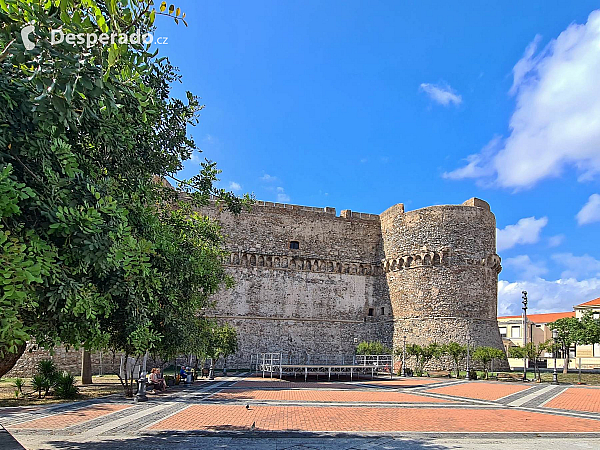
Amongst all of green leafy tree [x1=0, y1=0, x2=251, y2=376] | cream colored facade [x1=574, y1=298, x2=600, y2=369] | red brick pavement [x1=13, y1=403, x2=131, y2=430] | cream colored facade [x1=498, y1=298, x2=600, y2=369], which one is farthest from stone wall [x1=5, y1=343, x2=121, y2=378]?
cream colored facade [x1=574, y1=298, x2=600, y2=369]

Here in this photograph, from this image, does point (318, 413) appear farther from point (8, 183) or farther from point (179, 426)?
point (8, 183)

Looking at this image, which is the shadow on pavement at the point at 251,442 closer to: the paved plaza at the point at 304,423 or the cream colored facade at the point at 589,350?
the paved plaza at the point at 304,423

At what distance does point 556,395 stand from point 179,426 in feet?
48.8

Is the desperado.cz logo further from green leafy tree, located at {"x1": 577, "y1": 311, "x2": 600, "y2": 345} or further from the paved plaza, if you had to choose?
green leafy tree, located at {"x1": 577, "y1": 311, "x2": 600, "y2": 345}

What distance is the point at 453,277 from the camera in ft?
123

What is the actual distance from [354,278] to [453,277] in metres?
8.70

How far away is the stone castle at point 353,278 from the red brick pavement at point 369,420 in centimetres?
2467

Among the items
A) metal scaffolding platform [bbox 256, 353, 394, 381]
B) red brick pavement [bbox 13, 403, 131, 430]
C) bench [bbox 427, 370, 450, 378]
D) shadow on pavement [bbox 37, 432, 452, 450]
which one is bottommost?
bench [bbox 427, 370, 450, 378]

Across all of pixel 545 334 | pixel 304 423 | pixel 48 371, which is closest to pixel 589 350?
pixel 545 334

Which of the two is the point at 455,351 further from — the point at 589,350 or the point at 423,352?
the point at 589,350

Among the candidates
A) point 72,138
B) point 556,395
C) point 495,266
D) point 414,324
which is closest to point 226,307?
point 414,324

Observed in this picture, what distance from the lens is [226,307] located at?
39.3 meters

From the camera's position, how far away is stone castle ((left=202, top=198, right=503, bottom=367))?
37.5 metres

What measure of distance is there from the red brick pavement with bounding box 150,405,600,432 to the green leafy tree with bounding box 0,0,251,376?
13.7 feet
